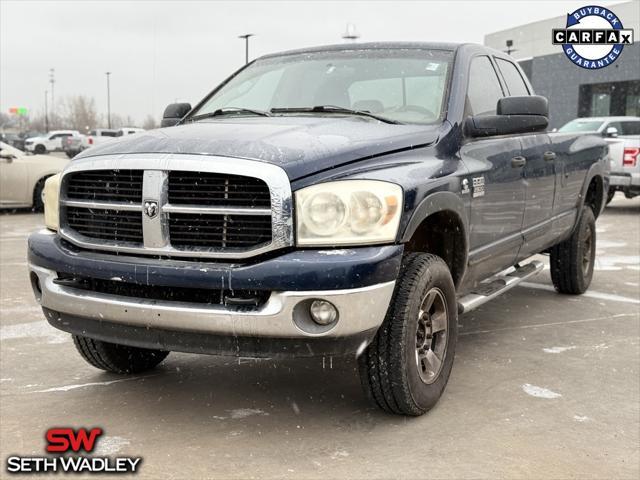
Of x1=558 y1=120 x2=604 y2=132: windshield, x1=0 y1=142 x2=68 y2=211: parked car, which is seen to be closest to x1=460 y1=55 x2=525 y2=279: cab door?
x1=0 y1=142 x2=68 y2=211: parked car

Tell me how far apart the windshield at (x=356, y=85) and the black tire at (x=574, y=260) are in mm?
2474

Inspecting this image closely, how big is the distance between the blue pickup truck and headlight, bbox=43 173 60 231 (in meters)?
0.02

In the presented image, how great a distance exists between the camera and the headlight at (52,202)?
12.8 feet

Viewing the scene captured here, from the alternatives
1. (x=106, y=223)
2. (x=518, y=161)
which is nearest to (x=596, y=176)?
(x=518, y=161)

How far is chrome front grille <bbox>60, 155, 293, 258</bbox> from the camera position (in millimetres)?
3309

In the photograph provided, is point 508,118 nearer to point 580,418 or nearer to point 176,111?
point 580,418

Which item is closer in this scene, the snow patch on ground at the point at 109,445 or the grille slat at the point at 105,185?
the snow patch on ground at the point at 109,445

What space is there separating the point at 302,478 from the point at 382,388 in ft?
2.15

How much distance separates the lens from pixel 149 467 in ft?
10.6

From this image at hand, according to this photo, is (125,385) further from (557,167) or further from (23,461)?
(557,167)

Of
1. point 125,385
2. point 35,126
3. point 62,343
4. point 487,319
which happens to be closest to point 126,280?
point 125,385

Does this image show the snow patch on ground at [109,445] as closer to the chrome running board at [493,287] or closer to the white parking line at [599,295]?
the chrome running board at [493,287]

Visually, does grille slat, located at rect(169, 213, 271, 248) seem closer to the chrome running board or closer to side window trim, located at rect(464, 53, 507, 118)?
the chrome running board

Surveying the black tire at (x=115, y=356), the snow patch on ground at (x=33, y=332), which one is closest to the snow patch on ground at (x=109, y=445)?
the black tire at (x=115, y=356)
